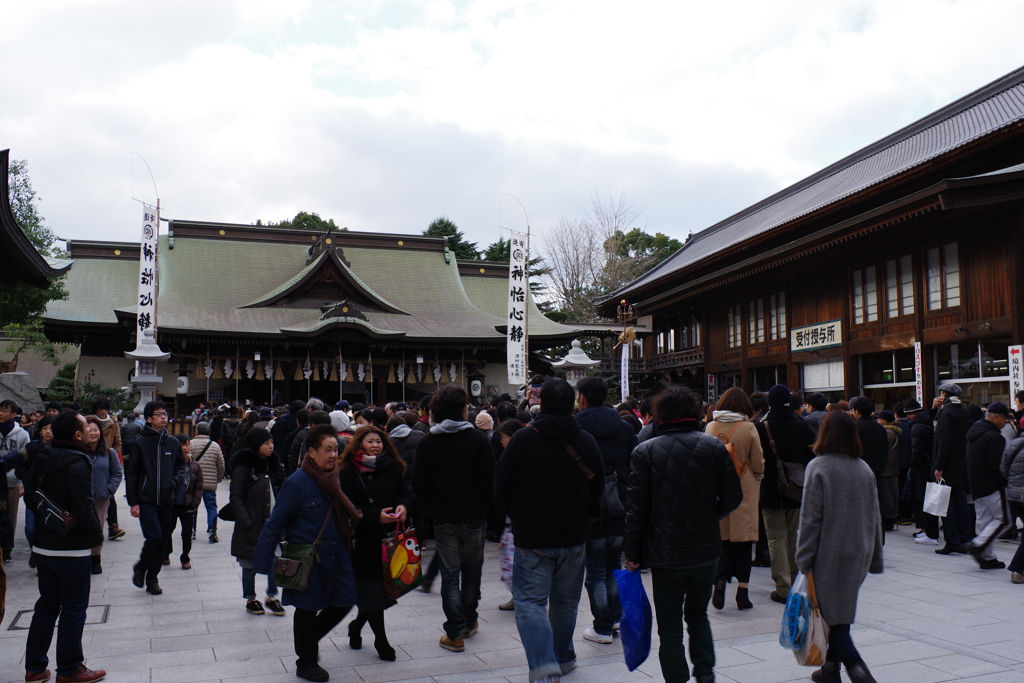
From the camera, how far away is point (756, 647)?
16.3 ft

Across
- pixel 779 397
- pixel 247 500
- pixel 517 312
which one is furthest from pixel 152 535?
pixel 517 312

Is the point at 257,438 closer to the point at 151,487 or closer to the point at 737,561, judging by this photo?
the point at 151,487

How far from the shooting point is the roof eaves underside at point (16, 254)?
815 centimetres

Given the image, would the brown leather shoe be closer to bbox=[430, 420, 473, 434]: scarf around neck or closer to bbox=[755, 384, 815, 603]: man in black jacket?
bbox=[430, 420, 473, 434]: scarf around neck

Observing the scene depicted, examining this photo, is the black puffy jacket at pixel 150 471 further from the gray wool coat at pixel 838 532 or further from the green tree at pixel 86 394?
the green tree at pixel 86 394

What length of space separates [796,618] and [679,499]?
2.84ft

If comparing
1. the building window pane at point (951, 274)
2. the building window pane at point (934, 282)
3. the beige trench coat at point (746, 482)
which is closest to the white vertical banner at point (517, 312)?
the building window pane at point (934, 282)

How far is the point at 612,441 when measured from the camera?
539 centimetres

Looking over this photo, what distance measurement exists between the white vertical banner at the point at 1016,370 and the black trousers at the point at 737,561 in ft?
31.0

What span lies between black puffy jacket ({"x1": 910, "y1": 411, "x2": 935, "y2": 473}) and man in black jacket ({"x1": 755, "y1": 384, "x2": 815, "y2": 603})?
3.65m

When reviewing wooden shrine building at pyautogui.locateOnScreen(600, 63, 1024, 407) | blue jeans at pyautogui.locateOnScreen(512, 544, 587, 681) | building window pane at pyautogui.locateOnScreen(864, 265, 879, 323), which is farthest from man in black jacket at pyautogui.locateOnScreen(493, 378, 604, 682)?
building window pane at pyautogui.locateOnScreen(864, 265, 879, 323)

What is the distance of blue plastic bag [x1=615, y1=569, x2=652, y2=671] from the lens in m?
3.93

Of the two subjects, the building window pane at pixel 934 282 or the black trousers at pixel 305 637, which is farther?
the building window pane at pixel 934 282

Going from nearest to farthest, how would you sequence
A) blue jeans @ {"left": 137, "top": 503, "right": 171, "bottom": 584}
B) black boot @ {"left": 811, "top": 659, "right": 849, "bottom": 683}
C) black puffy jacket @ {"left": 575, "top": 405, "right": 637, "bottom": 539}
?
black boot @ {"left": 811, "top": 659, "right": 849, "bottom": 683}
black puffy jacket @ {"left": 575, "top": 405, "right": 637, "bottom": 539}
blue jeans @ {"left": 137, "top": 503, "right": 171, "bottom": 584}
